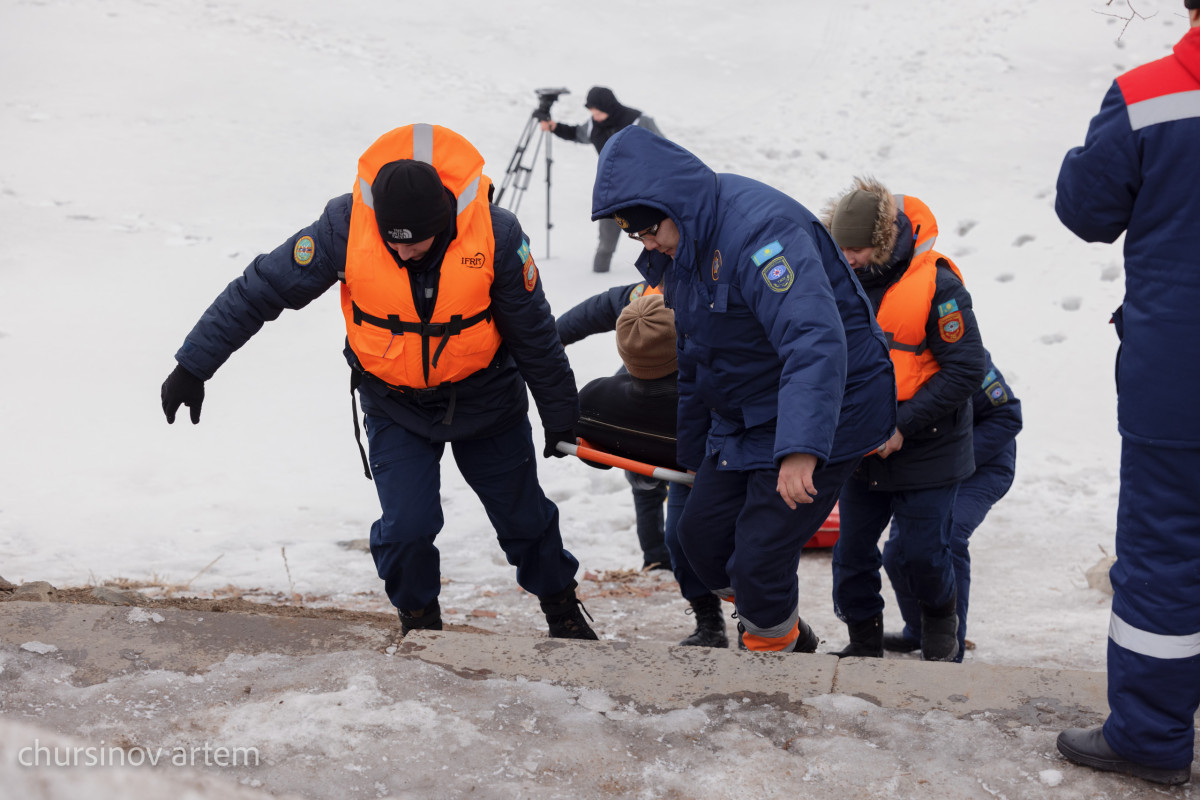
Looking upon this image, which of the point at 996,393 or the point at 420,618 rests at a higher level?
the point at 996,393

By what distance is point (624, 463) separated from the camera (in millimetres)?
4016

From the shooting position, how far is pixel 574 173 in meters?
12.8

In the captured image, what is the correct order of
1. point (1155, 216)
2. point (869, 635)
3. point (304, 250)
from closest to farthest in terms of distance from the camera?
point (1155, 216) < point (304, 250) < point (869, 635)

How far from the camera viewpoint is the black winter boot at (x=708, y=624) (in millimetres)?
4312

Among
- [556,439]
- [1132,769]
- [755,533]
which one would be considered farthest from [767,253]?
[1132,769]

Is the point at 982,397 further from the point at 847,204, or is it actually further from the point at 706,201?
the point at 706,201

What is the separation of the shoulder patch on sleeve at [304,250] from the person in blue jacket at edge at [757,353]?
105 cm

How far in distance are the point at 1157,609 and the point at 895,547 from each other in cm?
171

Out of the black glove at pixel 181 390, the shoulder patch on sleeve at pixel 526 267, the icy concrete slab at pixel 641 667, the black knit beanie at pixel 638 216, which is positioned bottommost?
the icy concrete slab at pixel 641 667

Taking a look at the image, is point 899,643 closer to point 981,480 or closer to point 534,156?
point 981,480

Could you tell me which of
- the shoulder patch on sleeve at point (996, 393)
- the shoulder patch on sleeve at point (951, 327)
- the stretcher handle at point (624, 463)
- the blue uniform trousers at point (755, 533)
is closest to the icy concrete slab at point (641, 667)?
the blue uniform trousers at point (755, 533)

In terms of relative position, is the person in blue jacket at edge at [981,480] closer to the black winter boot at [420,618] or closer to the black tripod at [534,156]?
the black winter boot at [420,618]

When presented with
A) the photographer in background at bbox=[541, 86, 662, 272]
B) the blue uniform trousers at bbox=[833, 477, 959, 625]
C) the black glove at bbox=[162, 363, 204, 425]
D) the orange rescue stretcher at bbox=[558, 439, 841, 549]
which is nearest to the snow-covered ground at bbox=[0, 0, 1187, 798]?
the blue uniform trousers at bbox=[833, 477, 959, 625]

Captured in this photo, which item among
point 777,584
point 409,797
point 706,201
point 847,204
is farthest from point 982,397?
point 409,797
